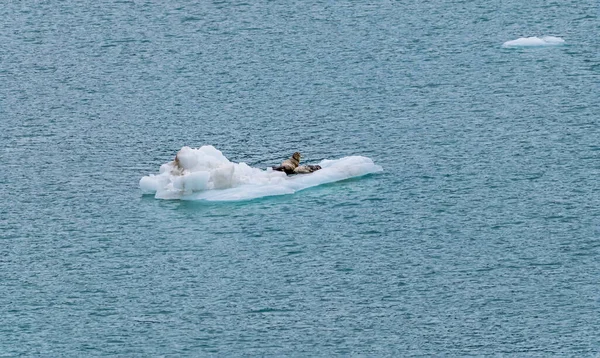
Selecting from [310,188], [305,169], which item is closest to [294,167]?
[305,169]

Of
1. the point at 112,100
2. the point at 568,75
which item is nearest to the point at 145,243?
the point at 112,100

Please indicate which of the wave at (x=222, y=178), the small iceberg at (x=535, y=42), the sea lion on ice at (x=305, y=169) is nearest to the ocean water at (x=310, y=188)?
the wave at (x=222, y=178)

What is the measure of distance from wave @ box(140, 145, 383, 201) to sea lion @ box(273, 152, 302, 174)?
0.18 metres

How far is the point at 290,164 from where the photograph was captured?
38219 mm

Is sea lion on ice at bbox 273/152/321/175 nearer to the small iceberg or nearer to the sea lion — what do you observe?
the sea lion

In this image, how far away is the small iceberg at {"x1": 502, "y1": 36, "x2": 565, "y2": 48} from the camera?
47.5 m

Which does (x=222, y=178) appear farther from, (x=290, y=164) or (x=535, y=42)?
(x=535, y=42)

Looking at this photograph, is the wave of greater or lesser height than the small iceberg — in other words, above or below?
below

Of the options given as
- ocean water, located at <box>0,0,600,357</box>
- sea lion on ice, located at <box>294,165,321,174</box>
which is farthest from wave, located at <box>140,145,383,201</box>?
ocean water, located at <box>0,0,600,357</box>

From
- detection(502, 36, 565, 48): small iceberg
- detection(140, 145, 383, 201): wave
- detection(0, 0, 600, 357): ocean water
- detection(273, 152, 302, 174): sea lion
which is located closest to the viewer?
detection(0, 0, 600, 357): ocean water

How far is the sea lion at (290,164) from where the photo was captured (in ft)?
125

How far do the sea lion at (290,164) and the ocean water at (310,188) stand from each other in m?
0.82

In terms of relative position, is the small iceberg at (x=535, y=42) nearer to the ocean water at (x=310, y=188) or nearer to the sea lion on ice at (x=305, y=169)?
the ocean water at (x=310, y=188)

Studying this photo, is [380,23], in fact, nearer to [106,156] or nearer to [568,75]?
[568,75]
